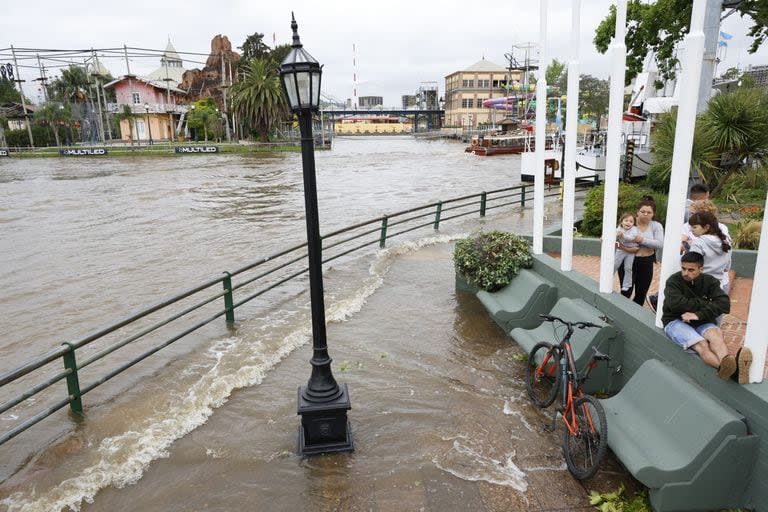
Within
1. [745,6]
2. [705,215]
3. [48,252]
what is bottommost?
[48,252]

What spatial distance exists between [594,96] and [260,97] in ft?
150

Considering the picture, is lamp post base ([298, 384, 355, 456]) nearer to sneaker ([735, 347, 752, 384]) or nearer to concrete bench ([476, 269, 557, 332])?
concrete bench ([476, 269, 557, 332])

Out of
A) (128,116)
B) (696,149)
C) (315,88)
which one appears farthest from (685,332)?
(128,116)

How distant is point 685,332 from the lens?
444 cm

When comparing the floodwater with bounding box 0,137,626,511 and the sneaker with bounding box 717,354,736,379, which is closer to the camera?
the sneaker with bounding box 717,354,736,379

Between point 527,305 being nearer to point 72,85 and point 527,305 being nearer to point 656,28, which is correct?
point 656,28

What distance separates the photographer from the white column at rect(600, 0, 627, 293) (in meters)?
5.30

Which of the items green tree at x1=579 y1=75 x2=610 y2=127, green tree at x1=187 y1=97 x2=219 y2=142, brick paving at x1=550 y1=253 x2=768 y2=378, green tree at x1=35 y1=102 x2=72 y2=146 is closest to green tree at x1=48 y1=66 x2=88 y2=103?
green tree at x1=35 y1=102 x2=72 y2=146

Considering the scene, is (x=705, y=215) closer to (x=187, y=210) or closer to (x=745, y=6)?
(x=745, y=6)

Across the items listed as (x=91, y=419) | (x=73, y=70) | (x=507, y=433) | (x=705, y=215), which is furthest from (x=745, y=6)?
(x=73, y=70)

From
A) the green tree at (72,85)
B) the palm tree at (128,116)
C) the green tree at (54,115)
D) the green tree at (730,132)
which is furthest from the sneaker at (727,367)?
the green tree at (72,85)

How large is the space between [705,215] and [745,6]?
16247mm

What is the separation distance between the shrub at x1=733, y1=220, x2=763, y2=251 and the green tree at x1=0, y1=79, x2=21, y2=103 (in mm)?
97492

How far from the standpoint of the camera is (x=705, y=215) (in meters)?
5.15
